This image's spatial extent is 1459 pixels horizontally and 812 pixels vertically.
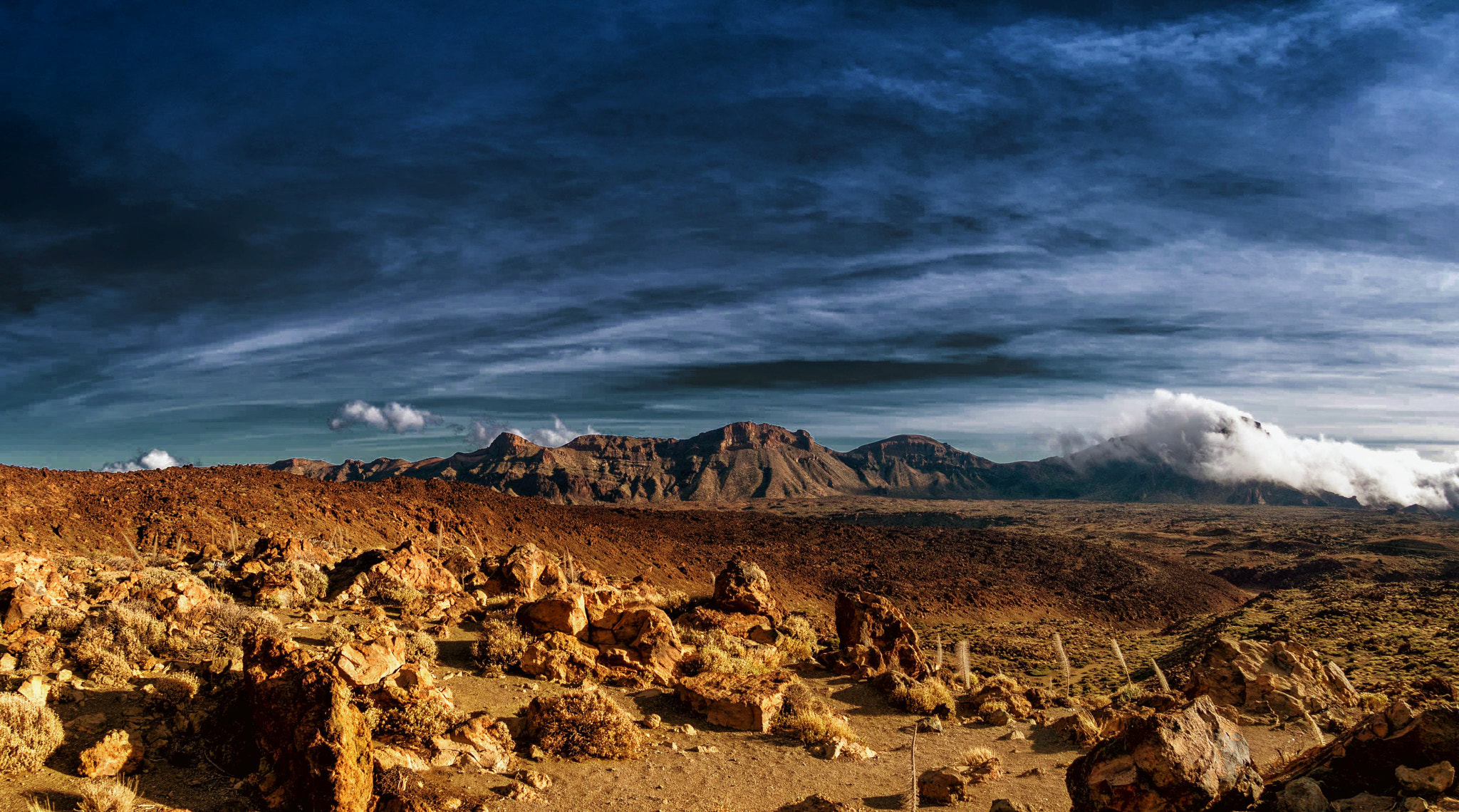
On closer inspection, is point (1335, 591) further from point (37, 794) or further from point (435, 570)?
point (37, 794)

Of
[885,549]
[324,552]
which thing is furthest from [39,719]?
[885,549]

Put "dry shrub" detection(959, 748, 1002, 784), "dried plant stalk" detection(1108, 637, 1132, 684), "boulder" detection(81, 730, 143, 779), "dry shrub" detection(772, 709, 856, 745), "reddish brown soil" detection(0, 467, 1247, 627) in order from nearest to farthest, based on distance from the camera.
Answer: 1. "boulder" detection(81, 730, 143, 779)
2. "dry shrub" detection(959, 748, 1002, 784)
3. "dry shrub" detection(772, 709, 856, 745)
4. "dried plant stalk" detection(1108, 637, 1132, 684)
5. "reddish brown soil" detection(0, 467, 1247, 627)

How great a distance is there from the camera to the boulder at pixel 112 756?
24.6 feet

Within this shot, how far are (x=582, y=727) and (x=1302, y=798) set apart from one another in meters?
8.51

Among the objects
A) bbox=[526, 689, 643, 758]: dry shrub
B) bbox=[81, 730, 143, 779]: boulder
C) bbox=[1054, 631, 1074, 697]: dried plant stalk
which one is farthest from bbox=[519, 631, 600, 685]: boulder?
bbox=[1054, 631, 1074, 697]: dried plant stalk

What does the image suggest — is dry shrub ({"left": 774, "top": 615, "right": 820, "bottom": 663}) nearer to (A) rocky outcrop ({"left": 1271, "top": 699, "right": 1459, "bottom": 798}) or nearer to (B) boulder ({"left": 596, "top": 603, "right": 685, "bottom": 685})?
(B) boulder ({"left": 596, "top": 603, "right": 685, "bottom": 685})

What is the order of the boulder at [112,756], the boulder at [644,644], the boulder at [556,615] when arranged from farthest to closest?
the boulder at [556,615]
the boulder at [644,644]
the boulder at [112,756]

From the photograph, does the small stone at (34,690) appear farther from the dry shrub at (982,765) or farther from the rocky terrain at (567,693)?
the dry shrub at (982,765)

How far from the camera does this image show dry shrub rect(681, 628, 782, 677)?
15.1 meters

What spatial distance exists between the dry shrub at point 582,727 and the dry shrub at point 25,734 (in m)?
5.35

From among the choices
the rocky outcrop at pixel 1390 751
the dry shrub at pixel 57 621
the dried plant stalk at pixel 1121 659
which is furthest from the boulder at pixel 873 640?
the dry shrub at pixel 57 621

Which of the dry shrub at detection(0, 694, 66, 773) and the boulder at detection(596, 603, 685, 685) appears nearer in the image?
the dry shrub at detection(0, 694, 66, 773)

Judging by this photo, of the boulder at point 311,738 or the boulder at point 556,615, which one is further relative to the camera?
the boulder at point 556,615

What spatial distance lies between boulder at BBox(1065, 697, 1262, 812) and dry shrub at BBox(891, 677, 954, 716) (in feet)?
24.9
